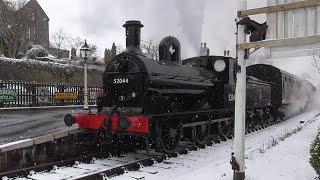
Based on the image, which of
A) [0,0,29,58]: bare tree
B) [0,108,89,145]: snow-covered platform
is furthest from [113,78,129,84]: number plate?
[0,0,29,58]: bare tree

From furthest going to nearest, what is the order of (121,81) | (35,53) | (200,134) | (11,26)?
(11,26)
(35,53)
(200,134)
(121,81)

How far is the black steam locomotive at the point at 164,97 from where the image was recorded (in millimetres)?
9391

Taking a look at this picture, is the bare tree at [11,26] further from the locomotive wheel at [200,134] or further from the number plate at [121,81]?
the number plate at [121,81]

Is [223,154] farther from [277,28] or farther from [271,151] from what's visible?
[277,28]

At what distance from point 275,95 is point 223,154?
12.5 meters

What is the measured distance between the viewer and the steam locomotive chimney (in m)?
9.90

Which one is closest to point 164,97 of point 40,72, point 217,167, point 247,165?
point 217,167

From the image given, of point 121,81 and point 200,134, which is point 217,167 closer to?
point 121,81

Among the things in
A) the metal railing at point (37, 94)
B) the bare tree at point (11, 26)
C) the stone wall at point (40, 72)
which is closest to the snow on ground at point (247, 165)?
the metal railing at point (37, 94)

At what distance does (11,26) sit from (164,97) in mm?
37875

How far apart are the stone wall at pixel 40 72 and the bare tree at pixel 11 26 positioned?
11.6m

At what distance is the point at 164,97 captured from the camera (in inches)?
393

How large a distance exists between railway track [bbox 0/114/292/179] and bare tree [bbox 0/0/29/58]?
35604mm

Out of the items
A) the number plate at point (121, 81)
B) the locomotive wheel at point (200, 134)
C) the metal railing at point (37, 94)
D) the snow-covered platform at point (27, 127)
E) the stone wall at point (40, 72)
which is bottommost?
the locomotive wheel at point (200, 134)
